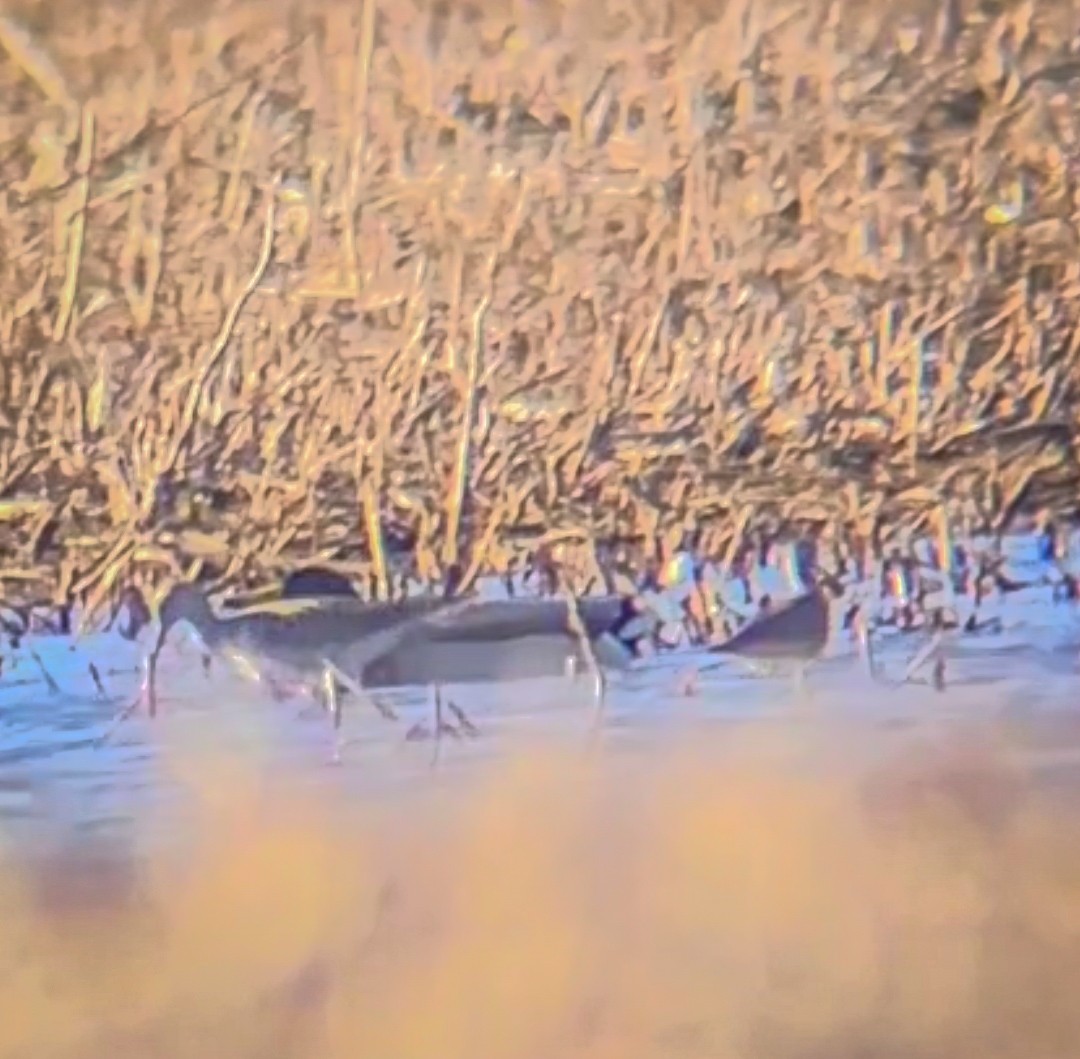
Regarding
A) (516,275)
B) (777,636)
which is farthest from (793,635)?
(516,275)

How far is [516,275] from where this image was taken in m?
1.27

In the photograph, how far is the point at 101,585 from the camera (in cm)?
124

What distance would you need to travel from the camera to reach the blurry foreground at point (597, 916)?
4.02 feet

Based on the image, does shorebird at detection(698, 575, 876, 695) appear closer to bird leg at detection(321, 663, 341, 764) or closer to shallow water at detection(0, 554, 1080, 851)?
shallow water at detection(0, 554, 1080, 851)

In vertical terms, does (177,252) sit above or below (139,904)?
Result: above

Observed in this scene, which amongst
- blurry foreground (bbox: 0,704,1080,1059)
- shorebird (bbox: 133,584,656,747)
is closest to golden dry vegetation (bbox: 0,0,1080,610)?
shorebird (bbox: 133,584,656,747)

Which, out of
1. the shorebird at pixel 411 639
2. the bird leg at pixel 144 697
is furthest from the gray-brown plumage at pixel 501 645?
the bird leg at pixel 144 697

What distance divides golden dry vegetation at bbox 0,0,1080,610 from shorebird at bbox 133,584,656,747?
0.03 m

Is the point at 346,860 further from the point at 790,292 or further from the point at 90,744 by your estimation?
the point at 790,292

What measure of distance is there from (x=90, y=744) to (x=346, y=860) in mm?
198

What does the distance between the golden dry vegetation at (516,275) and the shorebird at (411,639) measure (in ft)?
0.10

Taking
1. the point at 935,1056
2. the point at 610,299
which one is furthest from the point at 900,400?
the point at 935,1056

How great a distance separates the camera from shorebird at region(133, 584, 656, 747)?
1248mm

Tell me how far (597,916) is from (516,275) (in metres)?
0.46
